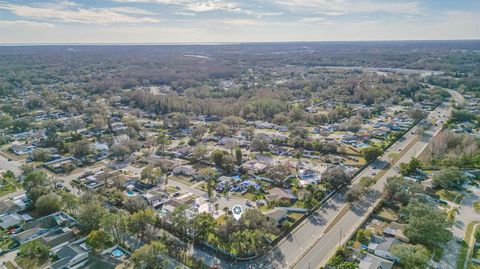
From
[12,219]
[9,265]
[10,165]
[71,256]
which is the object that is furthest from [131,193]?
[10,165]

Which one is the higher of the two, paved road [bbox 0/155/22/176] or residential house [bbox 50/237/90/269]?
residential house [bbox 50/237/90/269]

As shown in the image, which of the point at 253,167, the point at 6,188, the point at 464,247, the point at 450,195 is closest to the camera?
the point at 464,247

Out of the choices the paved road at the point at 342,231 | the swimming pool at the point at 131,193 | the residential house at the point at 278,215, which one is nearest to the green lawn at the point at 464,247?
the paved road at the point at 342,231

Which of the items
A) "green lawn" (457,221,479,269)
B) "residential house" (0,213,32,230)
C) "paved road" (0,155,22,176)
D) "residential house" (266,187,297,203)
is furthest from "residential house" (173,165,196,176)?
"green lawn" (457,221,479,269)

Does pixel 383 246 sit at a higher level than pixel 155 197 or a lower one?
higher

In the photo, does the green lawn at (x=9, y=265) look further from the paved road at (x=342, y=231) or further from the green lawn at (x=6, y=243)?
the paved road at (x=342, y=231)

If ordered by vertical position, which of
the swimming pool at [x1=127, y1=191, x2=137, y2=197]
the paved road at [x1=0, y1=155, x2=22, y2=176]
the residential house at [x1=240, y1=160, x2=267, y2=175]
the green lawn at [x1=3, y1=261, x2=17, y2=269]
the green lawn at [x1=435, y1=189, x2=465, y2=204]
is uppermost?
the green lawn at [x1=435, y1=189, x2=465, y2=204]

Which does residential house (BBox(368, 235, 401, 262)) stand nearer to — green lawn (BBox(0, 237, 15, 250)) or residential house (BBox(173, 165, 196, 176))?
residential house (BBox(173, 165, 196, 176))

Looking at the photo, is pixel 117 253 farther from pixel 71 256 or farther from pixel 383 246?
pixel 383 246

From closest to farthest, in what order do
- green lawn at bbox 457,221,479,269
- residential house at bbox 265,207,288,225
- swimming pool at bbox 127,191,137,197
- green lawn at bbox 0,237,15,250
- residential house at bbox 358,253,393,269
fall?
1. residential house at bbox 358,253,393,269
2. green lawn at bbox 457,221,479,269
3. green lawn at bbox 0,237,15,250
4. residential house at bbox 265,207,288,225
5. swimming pool at bbox 127,191,137,197

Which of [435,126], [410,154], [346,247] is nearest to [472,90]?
[435,126]
